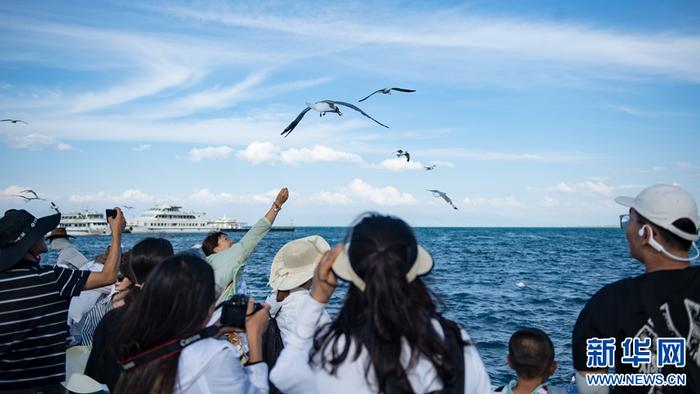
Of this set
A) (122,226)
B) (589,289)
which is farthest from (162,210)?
(122,226)

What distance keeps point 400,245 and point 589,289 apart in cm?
1993

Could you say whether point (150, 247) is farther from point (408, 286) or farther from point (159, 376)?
point (408, 286)

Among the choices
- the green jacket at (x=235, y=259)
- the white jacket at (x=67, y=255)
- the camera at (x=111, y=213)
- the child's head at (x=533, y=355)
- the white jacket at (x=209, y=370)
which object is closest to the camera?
the white jacket at (x=209, y=370)

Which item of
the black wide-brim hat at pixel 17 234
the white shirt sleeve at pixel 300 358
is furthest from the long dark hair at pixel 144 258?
the white shirt sleeve at pixel 300 358

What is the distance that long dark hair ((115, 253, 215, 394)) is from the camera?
221 cm

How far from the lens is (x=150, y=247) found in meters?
3.48

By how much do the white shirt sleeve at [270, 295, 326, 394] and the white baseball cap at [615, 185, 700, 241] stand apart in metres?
1.57

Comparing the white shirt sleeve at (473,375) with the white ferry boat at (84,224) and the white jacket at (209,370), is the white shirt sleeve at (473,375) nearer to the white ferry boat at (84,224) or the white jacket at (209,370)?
the white jacket at (209,370)

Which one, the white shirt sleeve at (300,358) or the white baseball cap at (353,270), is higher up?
the white baseball cap at (353,270)

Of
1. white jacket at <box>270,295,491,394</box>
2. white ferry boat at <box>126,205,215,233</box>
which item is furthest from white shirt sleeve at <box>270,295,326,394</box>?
white ferry boat at <box>126,205,215,233</box>

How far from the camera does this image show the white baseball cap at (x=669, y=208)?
8.01 feet

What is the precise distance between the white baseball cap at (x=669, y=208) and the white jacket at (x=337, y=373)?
3.78 feet

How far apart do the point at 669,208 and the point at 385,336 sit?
58.9 inches

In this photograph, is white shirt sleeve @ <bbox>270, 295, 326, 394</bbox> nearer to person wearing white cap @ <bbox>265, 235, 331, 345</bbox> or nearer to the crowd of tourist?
the crowd of tourist
